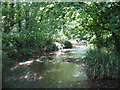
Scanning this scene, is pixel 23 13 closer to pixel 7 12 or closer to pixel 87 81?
pixel 7 12

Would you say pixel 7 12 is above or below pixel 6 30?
above

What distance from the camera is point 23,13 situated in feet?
28.6

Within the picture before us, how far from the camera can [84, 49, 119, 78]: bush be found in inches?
161

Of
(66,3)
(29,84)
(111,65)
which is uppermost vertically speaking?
(66,3)

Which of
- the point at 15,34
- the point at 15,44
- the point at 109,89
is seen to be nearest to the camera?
the point at 109,89

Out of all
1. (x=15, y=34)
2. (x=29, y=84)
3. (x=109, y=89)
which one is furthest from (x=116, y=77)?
(x=15, y=34)

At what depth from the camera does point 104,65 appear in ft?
13.9

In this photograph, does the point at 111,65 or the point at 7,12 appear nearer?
the point at 111,65

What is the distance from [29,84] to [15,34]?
4.41m

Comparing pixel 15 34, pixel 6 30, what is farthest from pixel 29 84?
pixel 6 30

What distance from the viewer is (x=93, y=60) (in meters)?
4.56

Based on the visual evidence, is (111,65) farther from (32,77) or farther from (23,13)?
(23,13)

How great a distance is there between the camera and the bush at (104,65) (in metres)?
4.08

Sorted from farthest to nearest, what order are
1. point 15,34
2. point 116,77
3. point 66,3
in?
point 15,34
point 116,77
point 66,3
